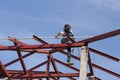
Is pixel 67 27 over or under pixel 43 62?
over

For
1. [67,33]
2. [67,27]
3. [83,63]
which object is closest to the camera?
[83,63]

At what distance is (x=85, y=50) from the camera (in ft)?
99.7

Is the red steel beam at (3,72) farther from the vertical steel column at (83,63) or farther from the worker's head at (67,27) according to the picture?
the vertical steel column at (83,63)

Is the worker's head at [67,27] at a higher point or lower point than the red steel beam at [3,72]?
higher

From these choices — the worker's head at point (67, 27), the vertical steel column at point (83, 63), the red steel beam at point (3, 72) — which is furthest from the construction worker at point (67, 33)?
the red steel beam at point (3, 72)

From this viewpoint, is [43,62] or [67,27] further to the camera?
[43,62]

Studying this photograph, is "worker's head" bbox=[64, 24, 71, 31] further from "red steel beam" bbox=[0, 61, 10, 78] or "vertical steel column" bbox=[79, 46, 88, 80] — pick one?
"red steel beam" bbox=[0, 61, 10, 78]

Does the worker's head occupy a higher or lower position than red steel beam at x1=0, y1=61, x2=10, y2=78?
higher

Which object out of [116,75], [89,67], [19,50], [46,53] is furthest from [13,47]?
[116,75]

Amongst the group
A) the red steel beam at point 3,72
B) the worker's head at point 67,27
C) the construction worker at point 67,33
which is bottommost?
the red steel beam at point 3,72

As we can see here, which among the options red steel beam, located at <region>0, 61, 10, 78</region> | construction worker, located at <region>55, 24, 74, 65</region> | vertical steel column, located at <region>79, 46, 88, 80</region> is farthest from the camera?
red steel beam, located at <region>0, 61, 10, 78</region>

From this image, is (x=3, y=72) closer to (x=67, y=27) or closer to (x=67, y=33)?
(x=67, y=33)

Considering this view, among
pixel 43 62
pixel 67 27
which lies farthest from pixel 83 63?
pixel 43 62

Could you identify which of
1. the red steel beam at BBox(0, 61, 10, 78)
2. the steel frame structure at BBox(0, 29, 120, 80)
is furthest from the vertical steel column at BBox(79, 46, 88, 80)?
the red steel beam at BBox(0, 61, 10, 78)
